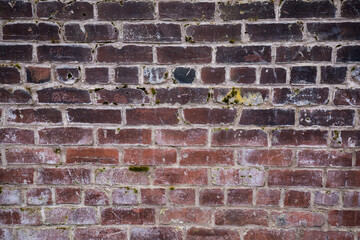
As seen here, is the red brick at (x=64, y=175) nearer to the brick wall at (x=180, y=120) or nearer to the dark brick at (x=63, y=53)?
the brick wall at (x=180, y=120)

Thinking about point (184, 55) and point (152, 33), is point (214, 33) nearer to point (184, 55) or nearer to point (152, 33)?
point (184, 55)

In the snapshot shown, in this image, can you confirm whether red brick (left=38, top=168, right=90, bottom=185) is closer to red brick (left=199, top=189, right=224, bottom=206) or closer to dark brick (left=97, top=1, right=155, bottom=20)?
red brick (left=199, top=189, right=224, bottom=206)

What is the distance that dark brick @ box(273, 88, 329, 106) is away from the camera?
1009mm

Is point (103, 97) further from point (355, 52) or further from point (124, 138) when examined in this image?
point (355, 52)

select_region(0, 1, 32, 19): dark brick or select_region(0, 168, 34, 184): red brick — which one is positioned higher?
select_region(0, 1, 32, 19): dark brick

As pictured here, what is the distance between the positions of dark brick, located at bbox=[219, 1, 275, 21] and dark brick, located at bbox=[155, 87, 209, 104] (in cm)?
33

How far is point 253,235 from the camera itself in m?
1.11

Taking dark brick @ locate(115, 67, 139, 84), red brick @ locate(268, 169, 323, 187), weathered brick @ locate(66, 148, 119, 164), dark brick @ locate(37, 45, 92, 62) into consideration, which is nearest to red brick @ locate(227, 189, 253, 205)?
red brick @ locate(268, 169, 323, 187)

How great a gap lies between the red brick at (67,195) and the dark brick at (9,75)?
0.54 m

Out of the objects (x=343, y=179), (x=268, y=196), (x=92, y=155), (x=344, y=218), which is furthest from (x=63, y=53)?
(x=344, y=218)

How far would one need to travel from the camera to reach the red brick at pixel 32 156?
3.52 ft

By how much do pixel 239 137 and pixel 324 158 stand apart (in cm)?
40

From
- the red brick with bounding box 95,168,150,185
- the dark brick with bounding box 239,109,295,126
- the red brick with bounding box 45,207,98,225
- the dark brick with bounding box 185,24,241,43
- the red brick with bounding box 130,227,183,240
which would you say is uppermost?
the dark brick with bounding box 185,24,241,43

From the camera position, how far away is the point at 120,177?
3.58 ft
